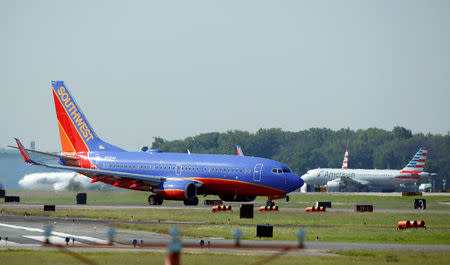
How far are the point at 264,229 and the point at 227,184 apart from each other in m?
29.2

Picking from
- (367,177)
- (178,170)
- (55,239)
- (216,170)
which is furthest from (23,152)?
(367,177)

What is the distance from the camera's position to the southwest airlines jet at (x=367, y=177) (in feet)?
443

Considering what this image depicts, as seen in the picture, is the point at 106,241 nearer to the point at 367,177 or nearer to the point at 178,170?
the point at 178,170

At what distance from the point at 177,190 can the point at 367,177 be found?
3058 inches

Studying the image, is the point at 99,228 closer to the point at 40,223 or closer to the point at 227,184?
the point at 40,223

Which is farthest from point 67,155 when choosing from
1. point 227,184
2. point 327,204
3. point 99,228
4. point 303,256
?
point 303,256

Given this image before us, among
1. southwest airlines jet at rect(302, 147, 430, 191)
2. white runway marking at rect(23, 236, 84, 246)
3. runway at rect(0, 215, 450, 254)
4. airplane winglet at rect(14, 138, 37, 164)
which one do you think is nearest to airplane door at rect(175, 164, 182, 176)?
airplane winglet at rect(14, 138, 37, 164)

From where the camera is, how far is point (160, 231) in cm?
4216

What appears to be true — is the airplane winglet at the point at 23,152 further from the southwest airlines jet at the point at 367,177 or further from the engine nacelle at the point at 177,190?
the southwest airlines jet at the point at 367,177

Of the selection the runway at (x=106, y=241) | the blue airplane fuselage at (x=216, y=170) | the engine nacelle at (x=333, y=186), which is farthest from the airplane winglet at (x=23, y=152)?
the engine nacelle at (x=333, y=186)

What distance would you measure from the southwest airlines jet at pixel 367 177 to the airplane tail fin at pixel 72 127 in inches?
2785

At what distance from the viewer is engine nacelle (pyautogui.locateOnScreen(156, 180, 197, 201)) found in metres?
67.1

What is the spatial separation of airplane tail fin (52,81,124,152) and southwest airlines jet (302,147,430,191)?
7075 cm

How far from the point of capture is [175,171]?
69312mm
